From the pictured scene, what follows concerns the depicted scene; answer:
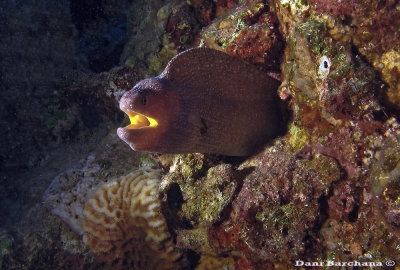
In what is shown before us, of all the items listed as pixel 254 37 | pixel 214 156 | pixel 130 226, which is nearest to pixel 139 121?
pixel 214 156

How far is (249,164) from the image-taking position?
317 centimetres

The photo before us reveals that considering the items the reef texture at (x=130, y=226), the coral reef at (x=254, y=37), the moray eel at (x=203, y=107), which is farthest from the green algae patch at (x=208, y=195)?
the coral reef at (x=254, y=37)

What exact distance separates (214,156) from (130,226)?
5.05 feet

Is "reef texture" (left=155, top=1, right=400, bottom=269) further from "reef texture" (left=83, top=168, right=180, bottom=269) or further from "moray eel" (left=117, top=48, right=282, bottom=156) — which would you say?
"reef texture" (left=83, top=168, right=180, bottom=269)

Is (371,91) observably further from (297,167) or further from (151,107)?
Result: (151,107)

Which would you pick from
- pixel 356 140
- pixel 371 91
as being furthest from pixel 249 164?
pixel 371 91

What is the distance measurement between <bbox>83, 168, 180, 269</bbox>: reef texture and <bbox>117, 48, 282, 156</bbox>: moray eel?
3.97ft

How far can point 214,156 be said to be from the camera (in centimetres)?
337

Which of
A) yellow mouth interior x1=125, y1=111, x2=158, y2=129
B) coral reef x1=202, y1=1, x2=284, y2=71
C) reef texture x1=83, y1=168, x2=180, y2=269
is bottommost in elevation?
reef texture x1=83, y1=168, x2=180, y2=269

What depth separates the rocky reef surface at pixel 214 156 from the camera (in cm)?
218

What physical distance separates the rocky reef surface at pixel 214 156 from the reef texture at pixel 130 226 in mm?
19

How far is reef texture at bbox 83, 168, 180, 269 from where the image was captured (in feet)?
12.2

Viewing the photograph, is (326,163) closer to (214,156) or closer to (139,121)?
(214,156)

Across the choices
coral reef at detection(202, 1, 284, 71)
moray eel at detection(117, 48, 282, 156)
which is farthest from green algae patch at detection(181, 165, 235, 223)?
coral reef at detection(202, 1, 284, 71)
